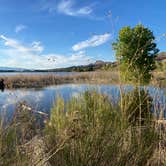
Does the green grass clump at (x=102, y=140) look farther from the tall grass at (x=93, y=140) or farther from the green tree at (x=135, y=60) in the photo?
the green tree at (x=135, y=60)

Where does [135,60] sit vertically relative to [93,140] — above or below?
above

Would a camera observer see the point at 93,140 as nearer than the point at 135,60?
Yes

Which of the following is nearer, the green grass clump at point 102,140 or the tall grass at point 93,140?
the tall grass at point 93,140

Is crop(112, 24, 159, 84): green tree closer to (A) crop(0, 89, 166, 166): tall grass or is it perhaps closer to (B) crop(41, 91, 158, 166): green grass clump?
(A) crop(0, 89, 166, 166): tall grass

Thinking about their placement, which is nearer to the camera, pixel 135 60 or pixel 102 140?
pixel 102 140

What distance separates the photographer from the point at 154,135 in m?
2.63

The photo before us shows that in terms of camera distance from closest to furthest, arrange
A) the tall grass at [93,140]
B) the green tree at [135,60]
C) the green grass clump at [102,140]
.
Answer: the tall grass at [93,140], the green grass clump at [102,140], the green tree at [135,60]

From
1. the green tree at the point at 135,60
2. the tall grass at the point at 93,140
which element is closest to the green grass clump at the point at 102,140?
the tall grass at the point at 93,140

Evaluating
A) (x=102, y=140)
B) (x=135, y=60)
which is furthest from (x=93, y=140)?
(x=135, y=60)

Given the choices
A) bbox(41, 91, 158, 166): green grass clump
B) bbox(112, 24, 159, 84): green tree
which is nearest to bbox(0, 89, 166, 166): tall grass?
bbox(41, 91, 158, 166): green grass clump

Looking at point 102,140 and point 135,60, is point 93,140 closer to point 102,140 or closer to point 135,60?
point 102,140

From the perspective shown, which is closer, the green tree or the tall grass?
the tall grass

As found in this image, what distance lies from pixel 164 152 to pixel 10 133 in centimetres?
148

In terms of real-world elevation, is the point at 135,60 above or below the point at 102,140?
above
